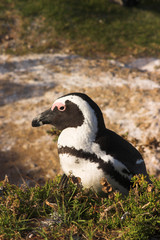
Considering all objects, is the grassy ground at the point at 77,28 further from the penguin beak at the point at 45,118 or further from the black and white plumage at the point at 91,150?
the black and white plumage at the point at 91,150

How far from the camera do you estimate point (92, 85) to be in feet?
28.7

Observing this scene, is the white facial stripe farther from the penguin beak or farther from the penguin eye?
the penguin beak

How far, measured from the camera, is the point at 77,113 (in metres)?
3.52

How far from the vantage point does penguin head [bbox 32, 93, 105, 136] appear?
3.46m

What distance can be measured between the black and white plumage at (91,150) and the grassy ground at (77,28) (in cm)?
751

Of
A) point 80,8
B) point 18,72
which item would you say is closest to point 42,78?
point 18,72

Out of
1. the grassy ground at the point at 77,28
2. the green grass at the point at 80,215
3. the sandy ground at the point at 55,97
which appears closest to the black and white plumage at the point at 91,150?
the green grass at the point at 80,215

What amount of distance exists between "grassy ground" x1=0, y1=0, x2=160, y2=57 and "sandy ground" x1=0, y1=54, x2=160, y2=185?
761mm

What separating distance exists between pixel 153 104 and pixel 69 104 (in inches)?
187

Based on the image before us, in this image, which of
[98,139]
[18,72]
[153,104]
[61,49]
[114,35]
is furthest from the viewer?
[114,35]

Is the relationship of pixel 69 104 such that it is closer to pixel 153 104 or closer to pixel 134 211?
pixel 134 211

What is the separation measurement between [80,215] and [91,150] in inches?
27.6

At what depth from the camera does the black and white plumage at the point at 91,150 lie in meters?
3.36

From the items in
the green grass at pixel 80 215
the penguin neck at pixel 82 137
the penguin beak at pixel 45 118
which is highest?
the penguin neck at pixel 82 137
